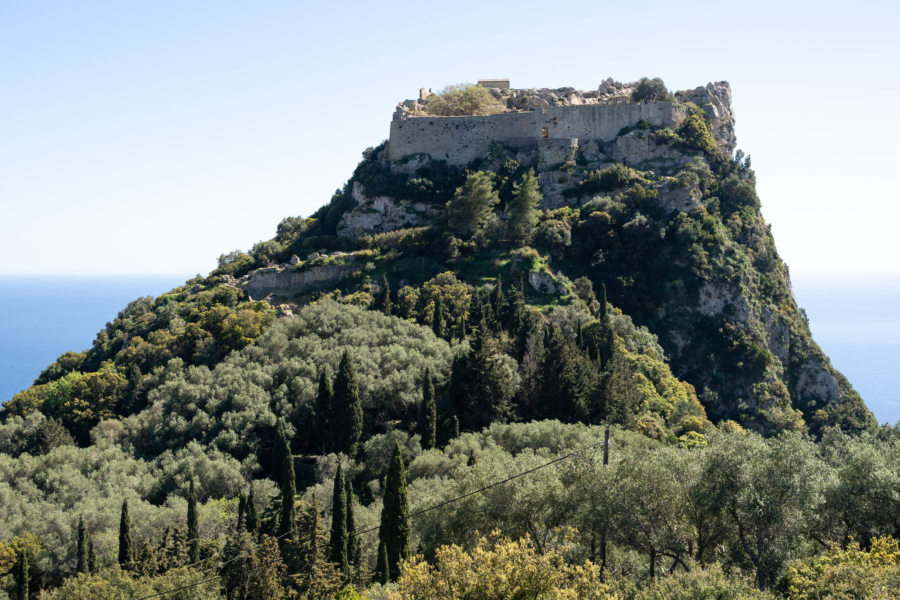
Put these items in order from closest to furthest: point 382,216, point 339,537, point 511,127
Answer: point 339,537, point 382,216, point 511,127

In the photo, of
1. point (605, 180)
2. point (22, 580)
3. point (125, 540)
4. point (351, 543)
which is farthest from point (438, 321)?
point (22, 580)

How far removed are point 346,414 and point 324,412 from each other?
1575mm

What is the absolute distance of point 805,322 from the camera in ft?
245

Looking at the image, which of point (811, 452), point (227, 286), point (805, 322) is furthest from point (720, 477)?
point (805, 322)

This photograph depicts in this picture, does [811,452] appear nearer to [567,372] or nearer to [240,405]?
[567,372]

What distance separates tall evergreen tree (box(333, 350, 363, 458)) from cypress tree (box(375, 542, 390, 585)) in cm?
1320

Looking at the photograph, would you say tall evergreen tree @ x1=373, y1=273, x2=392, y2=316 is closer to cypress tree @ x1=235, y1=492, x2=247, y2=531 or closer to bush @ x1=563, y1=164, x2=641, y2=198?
cypress tree @ x1=235, y1=492, x2=247, y2=531

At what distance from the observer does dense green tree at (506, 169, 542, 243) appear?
66.4m

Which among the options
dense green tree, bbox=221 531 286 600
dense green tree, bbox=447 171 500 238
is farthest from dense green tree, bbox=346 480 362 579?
dense green tree, bbox=447 171 500 238

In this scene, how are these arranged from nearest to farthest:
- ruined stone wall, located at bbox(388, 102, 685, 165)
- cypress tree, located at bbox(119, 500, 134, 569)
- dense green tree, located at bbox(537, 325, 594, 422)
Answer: cypress tree, located at bbox(119, 500, 134, 569) < dense green tree, located at bbox(537, 325, 594, 422) < ruined stone wall, located at bbox(388, 102, 685, 165)

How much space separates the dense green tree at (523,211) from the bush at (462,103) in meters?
18.5

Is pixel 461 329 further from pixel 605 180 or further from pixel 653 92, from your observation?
pixel 653 92

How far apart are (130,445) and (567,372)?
27385 mm

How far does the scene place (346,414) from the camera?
139ft
